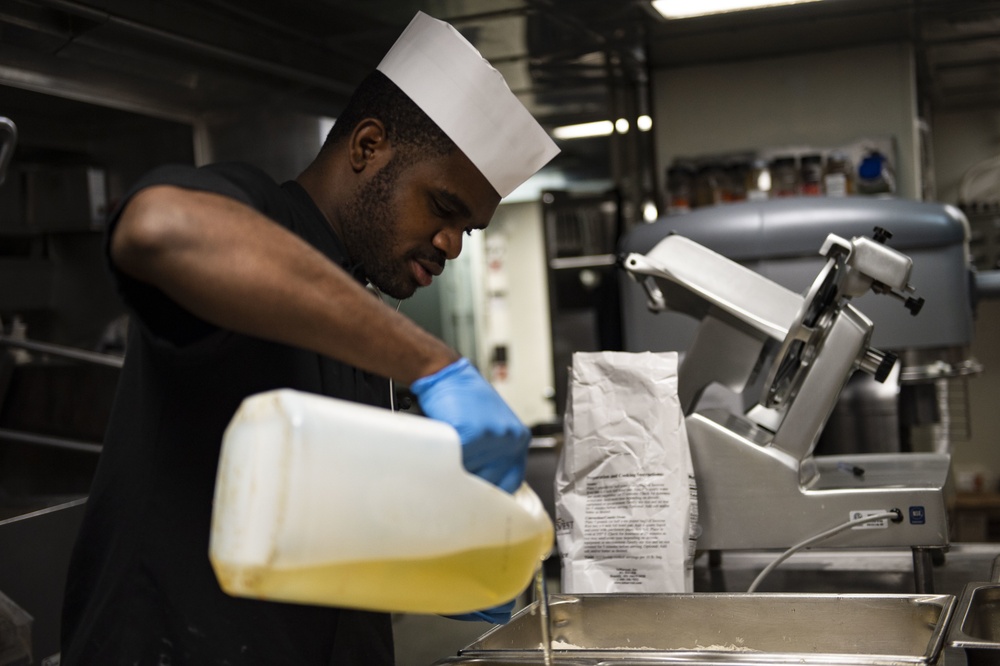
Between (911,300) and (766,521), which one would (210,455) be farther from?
(911,300)

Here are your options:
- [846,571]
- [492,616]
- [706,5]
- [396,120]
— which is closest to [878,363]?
[846,571]

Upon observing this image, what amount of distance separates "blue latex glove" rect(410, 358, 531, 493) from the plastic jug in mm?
26

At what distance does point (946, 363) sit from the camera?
2562mm

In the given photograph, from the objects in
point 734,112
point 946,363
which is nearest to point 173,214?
point 946,363

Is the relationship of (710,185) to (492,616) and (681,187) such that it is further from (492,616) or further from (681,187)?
(492,616)

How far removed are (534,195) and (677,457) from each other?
5.71 metres

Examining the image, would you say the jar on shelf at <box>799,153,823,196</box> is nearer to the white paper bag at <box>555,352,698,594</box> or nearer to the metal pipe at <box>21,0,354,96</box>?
the metal pipe at <box>21,0,354,96</box>

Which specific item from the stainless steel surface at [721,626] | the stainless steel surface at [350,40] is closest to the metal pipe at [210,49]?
the stainless steel surface at [350,40]

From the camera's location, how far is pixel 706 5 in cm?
292

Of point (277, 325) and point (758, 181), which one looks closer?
point (277, 325)

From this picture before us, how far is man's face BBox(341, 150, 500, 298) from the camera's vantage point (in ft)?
3.27

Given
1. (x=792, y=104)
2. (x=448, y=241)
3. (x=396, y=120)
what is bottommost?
(x=448, y=241)

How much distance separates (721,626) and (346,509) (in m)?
0.74

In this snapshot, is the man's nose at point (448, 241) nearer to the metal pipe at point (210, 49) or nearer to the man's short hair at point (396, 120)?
the man's short hair at point (396, 120)
